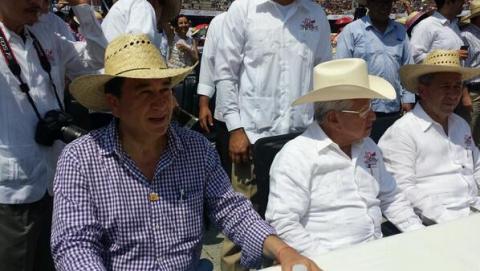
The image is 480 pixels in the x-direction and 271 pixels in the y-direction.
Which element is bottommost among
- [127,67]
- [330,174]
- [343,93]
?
[330,174]

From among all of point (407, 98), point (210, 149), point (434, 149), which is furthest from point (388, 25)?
point (210, 149)

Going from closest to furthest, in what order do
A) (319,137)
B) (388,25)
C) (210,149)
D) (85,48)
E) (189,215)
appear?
(189,215) < (210,149) < (319,137) < (85,48) < (388,25)

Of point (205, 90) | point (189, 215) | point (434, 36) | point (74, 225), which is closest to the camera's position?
point (74, 225)

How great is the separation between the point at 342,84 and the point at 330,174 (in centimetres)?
37

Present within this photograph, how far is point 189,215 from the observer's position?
70.5 inches

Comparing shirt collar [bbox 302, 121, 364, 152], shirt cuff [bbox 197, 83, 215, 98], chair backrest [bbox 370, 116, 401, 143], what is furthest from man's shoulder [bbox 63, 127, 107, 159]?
shirt cuff [bbox 197, 83, 215, 98]

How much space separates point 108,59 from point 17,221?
89 centimetres

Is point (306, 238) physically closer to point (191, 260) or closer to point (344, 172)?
point (344, 172)

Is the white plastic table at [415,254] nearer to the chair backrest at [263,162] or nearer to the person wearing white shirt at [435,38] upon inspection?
the chair backrest at [263,162]

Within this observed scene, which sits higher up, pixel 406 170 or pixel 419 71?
pixel 419 71

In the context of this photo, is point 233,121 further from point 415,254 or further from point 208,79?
point 415,254

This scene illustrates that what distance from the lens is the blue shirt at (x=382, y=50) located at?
12.0 ft

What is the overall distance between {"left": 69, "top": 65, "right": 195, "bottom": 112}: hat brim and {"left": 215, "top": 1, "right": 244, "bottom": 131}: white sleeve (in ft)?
3.10

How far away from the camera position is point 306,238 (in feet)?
6.59
